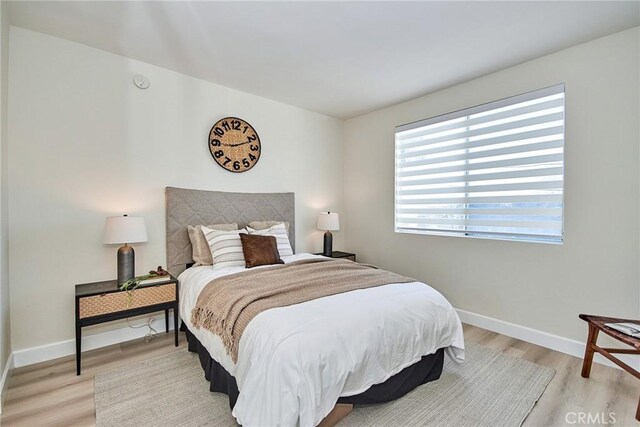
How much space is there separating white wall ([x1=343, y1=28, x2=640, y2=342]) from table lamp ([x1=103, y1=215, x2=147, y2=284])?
308 cm

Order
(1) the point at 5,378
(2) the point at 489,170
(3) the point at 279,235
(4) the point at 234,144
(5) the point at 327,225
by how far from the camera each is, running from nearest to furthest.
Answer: (1) the point at 5,378
(2) the point at 489,170
(3) the point at 279,235
(4) the point at 234,144
(5) the point at 327,225

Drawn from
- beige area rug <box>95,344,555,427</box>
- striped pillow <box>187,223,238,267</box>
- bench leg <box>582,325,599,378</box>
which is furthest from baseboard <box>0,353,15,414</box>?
bench leg <box>582,325,599,378</box>

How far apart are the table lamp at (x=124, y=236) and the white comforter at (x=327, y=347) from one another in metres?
0.92

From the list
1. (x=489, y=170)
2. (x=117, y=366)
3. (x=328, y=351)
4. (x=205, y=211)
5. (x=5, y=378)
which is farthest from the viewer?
(x=205, y=211)

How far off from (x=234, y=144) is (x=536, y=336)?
366 centimetres

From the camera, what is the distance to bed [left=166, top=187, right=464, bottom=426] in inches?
54.1

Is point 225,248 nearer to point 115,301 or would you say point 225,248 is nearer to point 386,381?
point 115,301

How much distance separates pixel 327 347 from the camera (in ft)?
4.88

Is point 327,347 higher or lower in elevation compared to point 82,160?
lower

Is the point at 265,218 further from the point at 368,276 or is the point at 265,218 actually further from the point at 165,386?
the point at 165,386

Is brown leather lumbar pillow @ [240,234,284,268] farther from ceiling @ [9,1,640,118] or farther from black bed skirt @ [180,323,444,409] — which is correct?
ceiling @ [9,1,640,118]

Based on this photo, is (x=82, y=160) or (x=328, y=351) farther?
(x=82, y=160)

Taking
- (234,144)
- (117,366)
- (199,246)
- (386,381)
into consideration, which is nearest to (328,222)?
(234,144)

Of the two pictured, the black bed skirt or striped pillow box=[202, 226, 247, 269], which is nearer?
the black bed skirt
